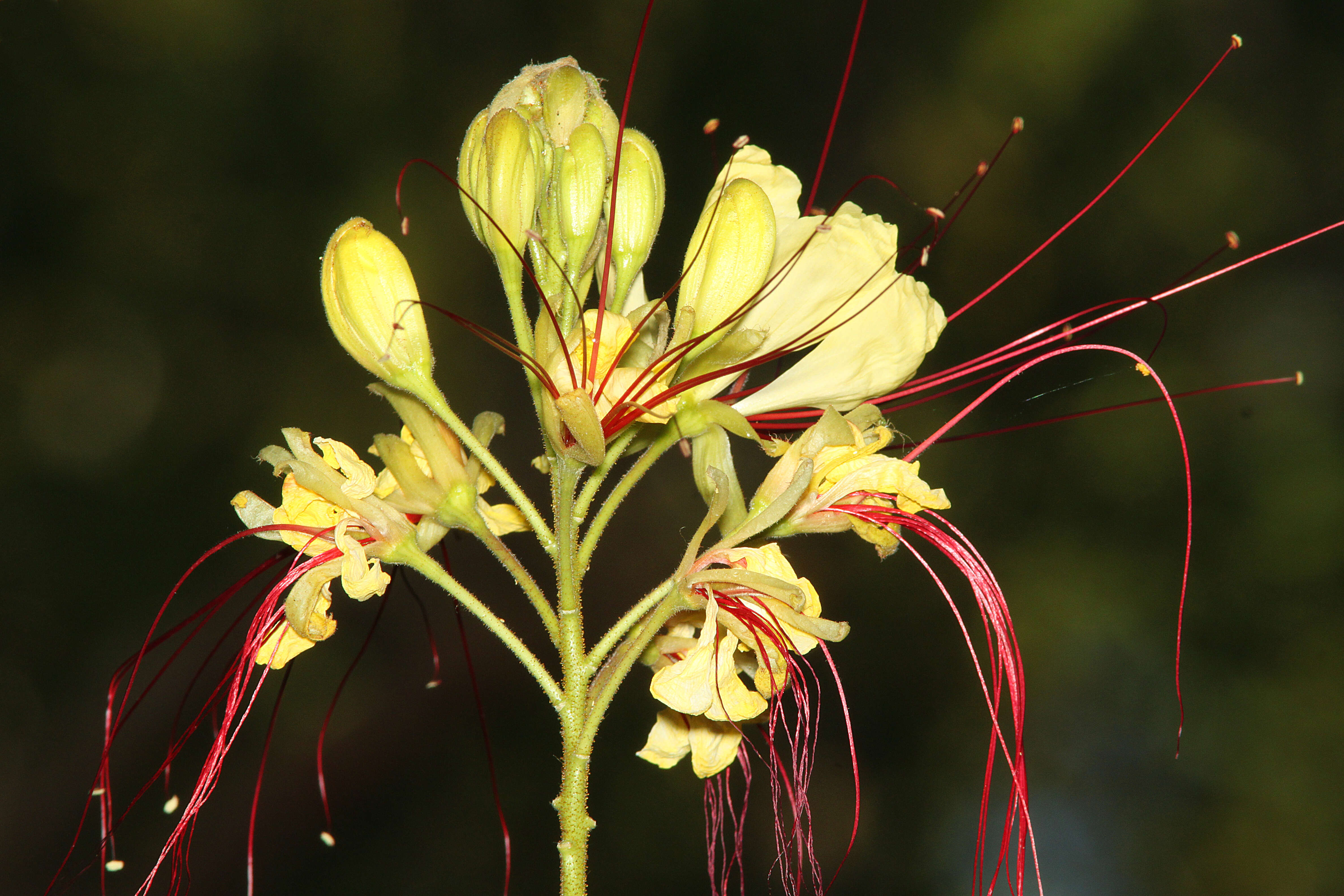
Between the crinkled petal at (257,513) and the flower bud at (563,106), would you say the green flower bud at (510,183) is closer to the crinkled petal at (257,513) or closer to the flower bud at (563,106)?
the flower bud at (563,106)

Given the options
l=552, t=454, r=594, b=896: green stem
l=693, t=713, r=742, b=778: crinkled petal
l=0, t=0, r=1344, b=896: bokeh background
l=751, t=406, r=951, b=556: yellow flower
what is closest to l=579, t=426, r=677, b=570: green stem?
l=552, t=454, r=594, b=896: green stem

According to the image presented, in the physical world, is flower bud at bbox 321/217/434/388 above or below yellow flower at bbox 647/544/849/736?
above

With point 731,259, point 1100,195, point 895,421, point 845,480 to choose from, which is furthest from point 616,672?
point 895,421

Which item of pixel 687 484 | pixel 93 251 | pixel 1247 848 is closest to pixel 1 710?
pixel 93 251

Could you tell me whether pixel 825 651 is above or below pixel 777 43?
below

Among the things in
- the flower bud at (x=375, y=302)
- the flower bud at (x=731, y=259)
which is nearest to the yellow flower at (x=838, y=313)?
the flower bud at (x=731, y=259)

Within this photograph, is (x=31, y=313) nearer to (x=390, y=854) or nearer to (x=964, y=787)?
(x=390, y=854)

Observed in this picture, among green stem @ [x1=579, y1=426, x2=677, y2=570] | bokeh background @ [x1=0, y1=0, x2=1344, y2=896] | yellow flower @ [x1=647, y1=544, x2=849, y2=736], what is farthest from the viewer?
bokeh background @ [x1=0, y1=0, x2=1344, y2=896]

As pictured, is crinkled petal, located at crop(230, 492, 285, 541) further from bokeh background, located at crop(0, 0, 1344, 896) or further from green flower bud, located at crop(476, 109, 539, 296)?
bokeh background, located at crop(0, 0, 1344, 896)
